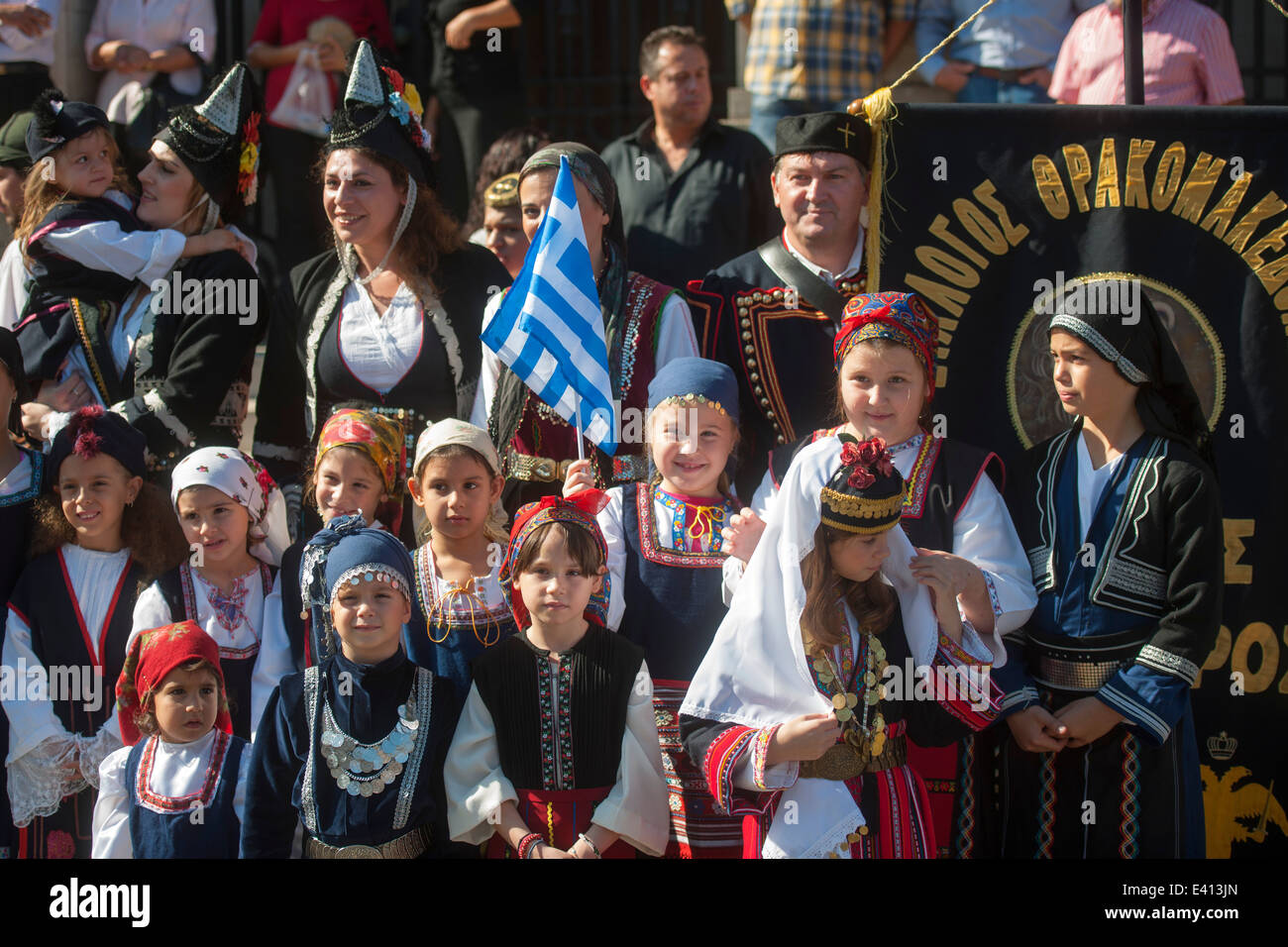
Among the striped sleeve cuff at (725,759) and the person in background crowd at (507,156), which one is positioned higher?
the person in background crowd at (507,156)

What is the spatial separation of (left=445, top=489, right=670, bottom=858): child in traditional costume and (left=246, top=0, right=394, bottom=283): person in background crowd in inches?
151

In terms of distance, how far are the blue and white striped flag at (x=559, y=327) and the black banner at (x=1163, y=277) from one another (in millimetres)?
1067

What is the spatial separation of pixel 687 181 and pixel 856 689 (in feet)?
10.4

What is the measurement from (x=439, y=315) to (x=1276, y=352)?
8.49 feet

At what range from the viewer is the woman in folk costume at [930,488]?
14.4ft

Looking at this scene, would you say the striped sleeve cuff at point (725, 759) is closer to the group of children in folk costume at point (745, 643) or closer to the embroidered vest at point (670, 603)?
the group of children in folk costume at point (745, 643)

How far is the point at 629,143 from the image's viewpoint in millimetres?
6945

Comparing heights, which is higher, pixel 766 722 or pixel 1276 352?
pixel 1276 352

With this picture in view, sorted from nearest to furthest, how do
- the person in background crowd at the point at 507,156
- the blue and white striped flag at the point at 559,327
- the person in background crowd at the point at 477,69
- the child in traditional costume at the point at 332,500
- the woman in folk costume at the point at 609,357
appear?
the blue and white striped flag at the point at 559,327 → the child in traditional costume at the point at 332,500 → the woman in folk costume at the point at 609,357 → the person in background crowd at the point at 507,156 → the person in background crowd at the point at 477,69

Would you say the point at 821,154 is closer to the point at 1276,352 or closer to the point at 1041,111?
the point at 1041,111
